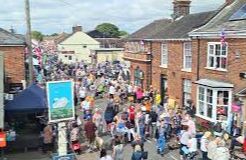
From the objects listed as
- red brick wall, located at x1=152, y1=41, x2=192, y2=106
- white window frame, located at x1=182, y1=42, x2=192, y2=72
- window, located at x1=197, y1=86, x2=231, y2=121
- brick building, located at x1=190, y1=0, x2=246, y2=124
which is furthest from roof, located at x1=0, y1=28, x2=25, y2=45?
window, located at x1=197, y1=86, x2=231, y2=121

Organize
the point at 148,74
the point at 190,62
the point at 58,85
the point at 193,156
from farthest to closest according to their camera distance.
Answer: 1. the point at 148,74
2. the point at 190,62
3. the point at 193,156
4. the point at 58,85

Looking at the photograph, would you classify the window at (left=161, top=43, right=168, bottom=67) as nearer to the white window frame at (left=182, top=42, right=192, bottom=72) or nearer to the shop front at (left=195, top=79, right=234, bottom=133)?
the white window frame at (left=182, top=42, right=192, bottom=72)

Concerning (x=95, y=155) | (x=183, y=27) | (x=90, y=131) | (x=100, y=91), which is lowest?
(x=95, y=155)

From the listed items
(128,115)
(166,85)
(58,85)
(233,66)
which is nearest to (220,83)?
(233,66)

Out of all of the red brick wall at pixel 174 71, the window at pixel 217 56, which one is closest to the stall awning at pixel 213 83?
the window at pixel 217 56

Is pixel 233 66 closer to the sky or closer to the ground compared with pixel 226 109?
closer to the sky

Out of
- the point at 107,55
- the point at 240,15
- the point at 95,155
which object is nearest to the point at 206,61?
the point at 240,15

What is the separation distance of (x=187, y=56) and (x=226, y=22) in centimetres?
430

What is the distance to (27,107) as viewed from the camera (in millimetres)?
17594

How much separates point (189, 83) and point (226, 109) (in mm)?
5282

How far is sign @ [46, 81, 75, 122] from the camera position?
12.0 m

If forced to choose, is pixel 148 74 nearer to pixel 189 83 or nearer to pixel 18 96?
pixel 189 83

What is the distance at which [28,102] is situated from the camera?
1778 centimetres

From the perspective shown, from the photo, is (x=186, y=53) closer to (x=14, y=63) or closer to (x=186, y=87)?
(x=186, y=87)
